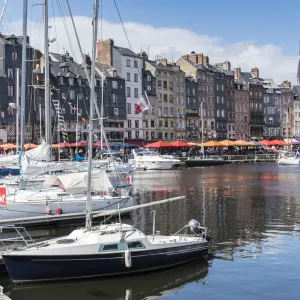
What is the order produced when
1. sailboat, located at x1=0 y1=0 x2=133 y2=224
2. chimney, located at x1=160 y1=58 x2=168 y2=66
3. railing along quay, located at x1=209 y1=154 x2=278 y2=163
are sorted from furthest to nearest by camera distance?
chimney, located at x1=160 y1=58 x2=168 y2=66
railing along quay, located at x1=209 y1=154 x2=278 y2=163
sailboat, located at x1=0 y1=0 x2=133 y2=224

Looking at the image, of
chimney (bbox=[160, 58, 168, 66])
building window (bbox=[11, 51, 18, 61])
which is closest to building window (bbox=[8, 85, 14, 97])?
building window (bbox=[11, 51, 18, 61])

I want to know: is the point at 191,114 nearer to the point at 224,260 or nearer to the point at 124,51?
the point at 124,51

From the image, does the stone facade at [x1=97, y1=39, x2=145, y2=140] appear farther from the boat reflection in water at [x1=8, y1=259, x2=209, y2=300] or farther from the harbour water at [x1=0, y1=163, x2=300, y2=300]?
the boat reflection in water at [x1=8, y1=259, x2=209, y2=300]

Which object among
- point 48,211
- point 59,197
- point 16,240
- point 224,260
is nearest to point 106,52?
point 59,197

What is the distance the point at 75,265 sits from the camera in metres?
19.0

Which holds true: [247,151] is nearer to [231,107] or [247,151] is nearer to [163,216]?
[231,107]

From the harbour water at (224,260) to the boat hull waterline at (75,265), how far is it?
31 centimetres

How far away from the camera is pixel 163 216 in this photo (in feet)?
112

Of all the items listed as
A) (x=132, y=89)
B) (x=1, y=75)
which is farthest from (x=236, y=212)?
(x=132, y=89)

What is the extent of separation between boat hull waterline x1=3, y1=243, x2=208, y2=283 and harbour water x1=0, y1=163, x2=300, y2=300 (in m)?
0.31

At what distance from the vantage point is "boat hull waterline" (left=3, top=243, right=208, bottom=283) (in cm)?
1873

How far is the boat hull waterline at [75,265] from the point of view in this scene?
18.7 metres

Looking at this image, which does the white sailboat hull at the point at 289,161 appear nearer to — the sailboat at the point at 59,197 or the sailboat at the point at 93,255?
the sailboat at the point at 59,197

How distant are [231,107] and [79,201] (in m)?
111
